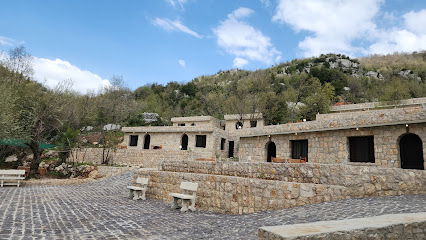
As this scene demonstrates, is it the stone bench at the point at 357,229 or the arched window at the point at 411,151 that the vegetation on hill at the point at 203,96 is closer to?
the arched window at the point at 411,151

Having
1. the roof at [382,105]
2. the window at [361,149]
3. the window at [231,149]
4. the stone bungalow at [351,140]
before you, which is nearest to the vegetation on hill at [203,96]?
the roof at [382,105]

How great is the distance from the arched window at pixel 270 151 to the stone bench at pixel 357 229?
1289 centimetres

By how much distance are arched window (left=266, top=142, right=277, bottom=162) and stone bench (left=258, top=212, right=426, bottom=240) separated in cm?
1289

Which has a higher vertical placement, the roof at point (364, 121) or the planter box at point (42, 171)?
the roof at point (364, 121)

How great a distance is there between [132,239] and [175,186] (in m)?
4.96

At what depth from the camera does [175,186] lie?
32.5ft

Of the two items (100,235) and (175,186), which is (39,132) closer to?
(175,186)

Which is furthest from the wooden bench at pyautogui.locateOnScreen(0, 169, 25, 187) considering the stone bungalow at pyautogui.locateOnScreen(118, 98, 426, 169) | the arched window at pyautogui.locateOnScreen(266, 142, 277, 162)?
the arched window at pyautogui.locateOnScreen(266, 142, 277, 162)

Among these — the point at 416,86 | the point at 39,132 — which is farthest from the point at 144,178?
the point at 416,86

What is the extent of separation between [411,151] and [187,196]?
9.44 m

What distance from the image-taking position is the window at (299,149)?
14398mm

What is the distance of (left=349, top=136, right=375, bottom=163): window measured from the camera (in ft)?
39.0

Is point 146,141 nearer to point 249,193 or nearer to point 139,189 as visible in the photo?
point 139,189

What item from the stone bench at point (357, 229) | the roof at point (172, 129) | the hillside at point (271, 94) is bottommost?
the stone bench at point (357, 229)
